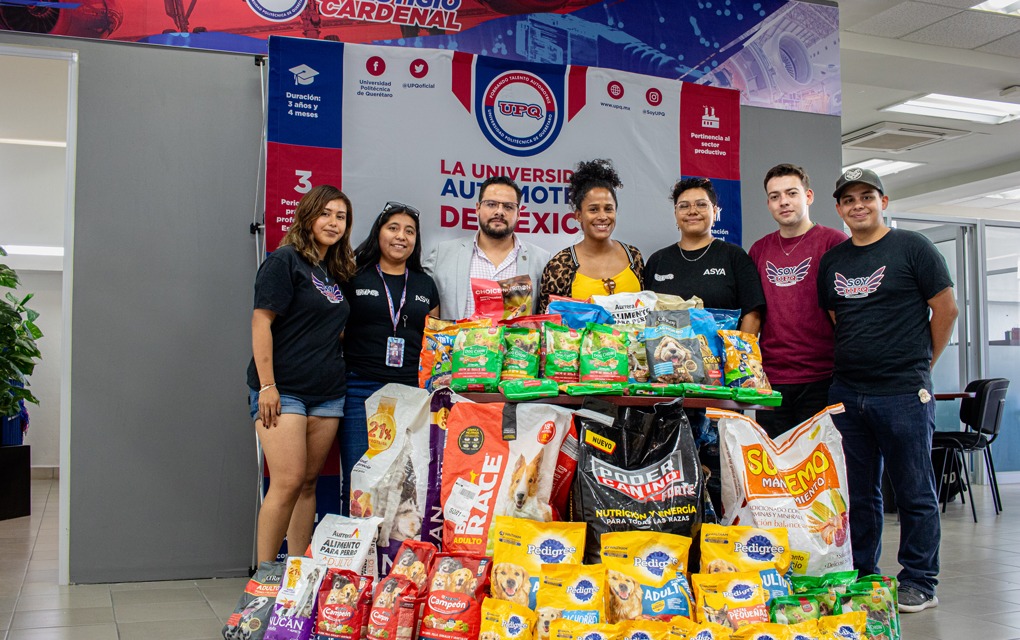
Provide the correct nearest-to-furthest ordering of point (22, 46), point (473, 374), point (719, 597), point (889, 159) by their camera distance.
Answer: point (719, 597), point (473, 374), point (22, 46), point (889, 159)

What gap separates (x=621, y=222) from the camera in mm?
4266

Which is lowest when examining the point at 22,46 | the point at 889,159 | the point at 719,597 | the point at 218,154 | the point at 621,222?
A: the point at 719,597

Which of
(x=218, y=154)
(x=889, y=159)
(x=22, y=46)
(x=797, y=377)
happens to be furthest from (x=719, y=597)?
(x=889, y=159)

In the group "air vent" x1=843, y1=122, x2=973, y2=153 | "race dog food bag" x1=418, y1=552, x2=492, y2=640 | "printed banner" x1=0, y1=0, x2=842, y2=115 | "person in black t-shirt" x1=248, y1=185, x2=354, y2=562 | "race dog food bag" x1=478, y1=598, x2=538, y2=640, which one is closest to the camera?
"race dog food bag" x1=478, y1=598, x2=538, y2=640

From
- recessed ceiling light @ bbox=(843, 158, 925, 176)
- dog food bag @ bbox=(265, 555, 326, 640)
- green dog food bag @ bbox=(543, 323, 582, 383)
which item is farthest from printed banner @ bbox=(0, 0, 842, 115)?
recessed ceiling light @ bbox=(843, 158, 925, 176)

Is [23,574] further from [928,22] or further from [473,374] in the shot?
[928,22]

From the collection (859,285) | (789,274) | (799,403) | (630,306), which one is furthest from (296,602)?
(859,285)

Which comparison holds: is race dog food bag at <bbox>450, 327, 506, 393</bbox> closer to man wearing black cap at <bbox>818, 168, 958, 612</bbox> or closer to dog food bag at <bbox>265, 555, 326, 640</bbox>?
dog food bag at <bbox>265, 555, 326, 640</bbox>

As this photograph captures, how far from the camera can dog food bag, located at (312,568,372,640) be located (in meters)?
2.46

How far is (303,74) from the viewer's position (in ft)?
12.4

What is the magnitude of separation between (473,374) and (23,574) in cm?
267

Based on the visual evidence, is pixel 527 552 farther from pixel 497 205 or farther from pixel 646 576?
pixel 497 205

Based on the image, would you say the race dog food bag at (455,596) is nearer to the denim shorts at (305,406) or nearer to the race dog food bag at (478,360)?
the race dog food bag at (478,360)

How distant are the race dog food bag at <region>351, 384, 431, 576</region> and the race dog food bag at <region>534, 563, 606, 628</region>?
696 millimetres
